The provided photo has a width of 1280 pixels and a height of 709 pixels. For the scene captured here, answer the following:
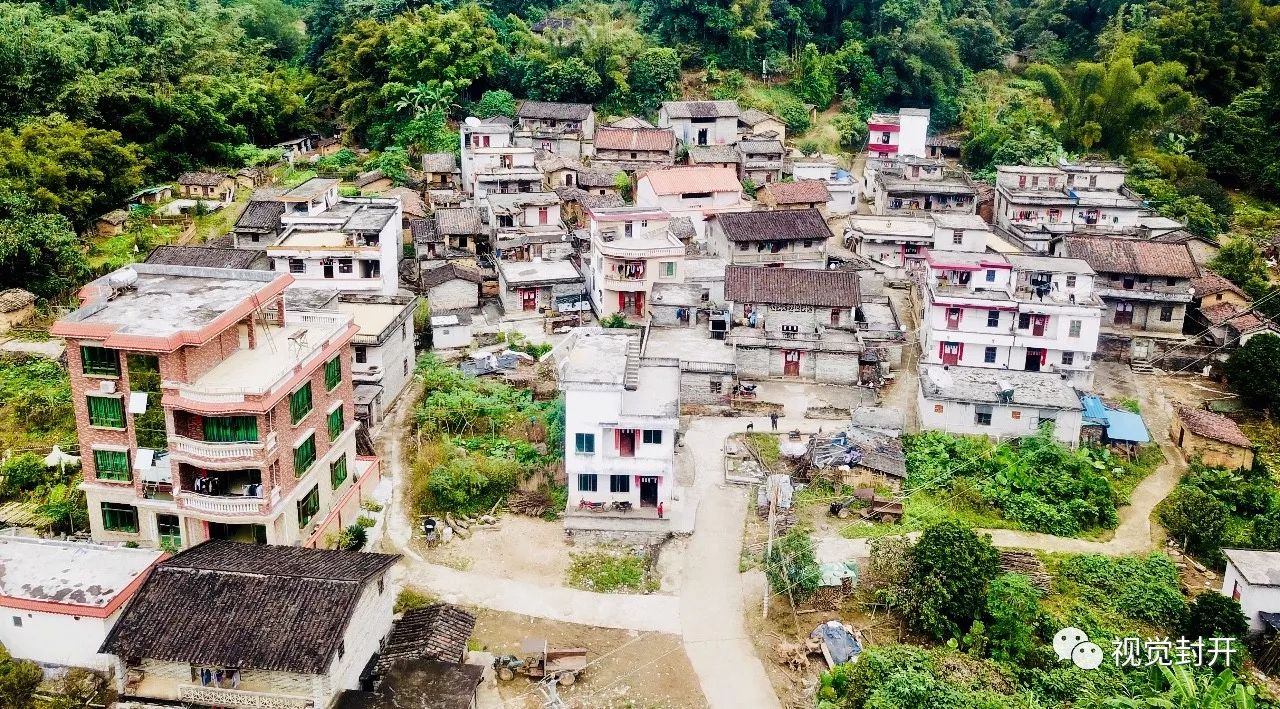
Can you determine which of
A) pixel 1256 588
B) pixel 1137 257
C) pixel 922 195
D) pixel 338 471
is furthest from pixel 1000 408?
pixel 922 195

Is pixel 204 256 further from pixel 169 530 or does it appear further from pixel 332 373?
pixel 169 530

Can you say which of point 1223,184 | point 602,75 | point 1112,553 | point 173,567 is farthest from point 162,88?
point 1223,184

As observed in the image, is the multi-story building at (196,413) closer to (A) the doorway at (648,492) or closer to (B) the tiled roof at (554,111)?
(A) the doorway at (648,492)

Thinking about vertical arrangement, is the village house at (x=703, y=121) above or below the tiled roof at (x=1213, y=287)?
above

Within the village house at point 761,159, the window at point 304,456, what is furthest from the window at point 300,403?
the village house at point 761,159

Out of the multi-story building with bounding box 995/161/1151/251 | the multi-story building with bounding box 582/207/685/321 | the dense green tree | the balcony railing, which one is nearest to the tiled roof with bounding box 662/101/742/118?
the multi-story building with bounding box 995/161/1151/251

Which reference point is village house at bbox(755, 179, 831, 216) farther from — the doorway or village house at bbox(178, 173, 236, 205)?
the doorway
